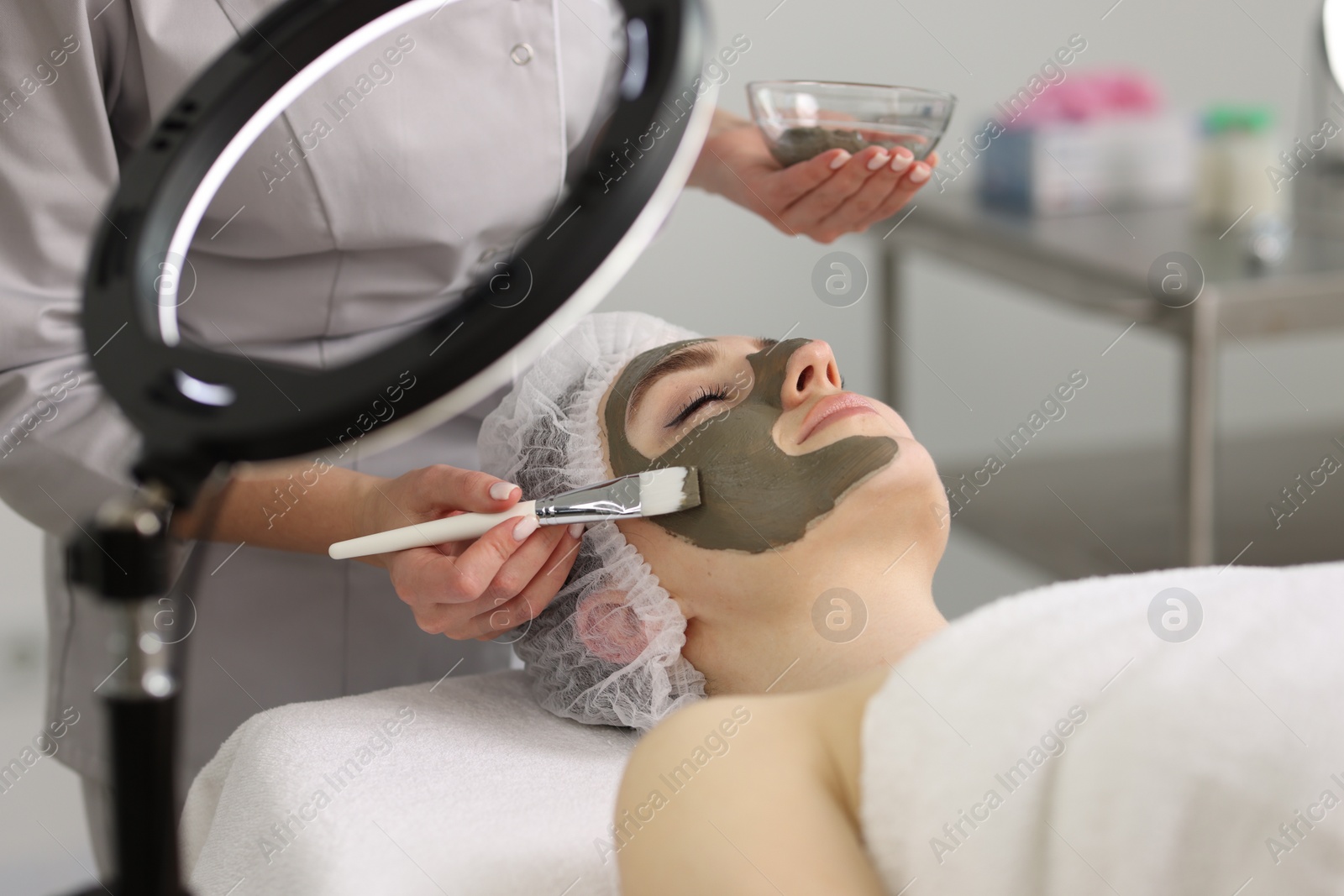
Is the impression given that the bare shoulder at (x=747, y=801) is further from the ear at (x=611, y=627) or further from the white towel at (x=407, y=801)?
the ear at (x=611, y=627)

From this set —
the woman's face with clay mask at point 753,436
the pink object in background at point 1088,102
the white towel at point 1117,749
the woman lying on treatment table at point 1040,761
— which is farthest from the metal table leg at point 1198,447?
the white towel at point 1117,749

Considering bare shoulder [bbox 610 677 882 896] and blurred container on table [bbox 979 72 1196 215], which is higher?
blurred container on table [bbox 979 72 1196 215]

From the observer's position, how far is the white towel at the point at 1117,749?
0.55 metres

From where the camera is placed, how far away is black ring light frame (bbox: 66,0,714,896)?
0.40 meters

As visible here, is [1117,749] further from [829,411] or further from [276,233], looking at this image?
[276,233]

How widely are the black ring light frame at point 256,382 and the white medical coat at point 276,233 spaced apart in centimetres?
56

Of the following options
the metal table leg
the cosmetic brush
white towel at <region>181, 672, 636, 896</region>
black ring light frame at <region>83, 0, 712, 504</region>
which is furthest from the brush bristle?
the metal table leg

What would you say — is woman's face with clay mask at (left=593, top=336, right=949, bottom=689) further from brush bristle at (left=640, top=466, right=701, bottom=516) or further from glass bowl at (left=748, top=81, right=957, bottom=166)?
glass bowl at (left=748, top=81, right=957, bottom=166)

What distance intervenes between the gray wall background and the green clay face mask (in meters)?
1.31

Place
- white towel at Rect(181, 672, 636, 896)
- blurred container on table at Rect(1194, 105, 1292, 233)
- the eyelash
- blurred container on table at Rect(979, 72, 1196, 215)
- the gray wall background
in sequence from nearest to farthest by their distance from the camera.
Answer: white towel at Rect(181, 672, 636, 896) → the eyelash → blurred container on table at Rect(1194, 105, 1292, 233) → blurred container on table at Rect(979, 72, 1196, 215) → the gray wall background

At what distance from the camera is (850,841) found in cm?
64

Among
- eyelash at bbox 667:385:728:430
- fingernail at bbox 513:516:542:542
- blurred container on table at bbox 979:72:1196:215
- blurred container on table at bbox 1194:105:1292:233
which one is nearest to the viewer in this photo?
fingernail at bbox 513:516:542:542

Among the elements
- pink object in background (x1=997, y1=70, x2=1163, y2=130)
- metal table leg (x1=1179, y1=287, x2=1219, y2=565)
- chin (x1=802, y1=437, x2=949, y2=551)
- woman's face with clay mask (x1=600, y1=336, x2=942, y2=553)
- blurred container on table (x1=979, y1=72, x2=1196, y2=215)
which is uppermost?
pink object in background (x1=997, y1=70, x2=1163, y2=130)

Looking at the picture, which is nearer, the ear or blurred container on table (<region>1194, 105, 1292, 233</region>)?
the ear
